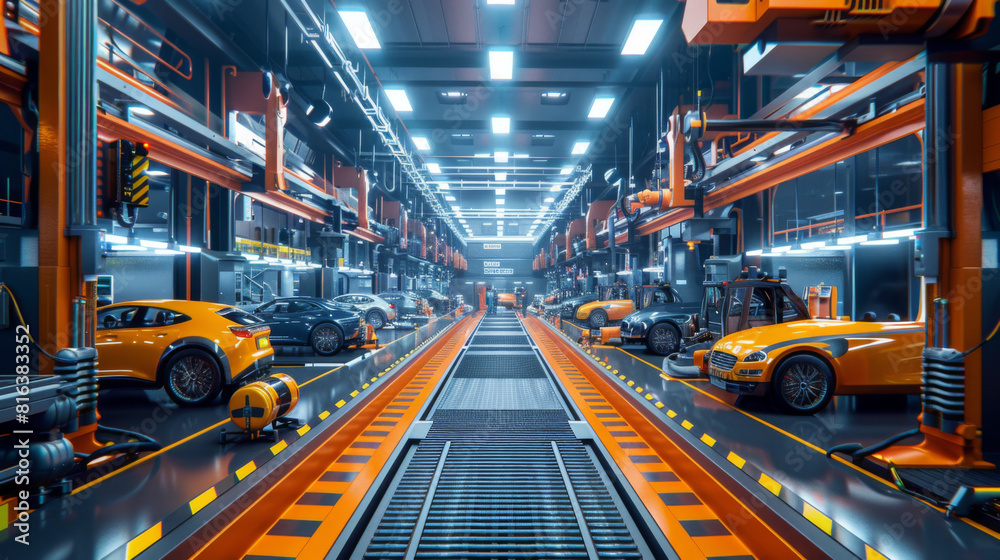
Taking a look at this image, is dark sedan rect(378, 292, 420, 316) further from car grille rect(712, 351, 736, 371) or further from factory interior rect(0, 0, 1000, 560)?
car grille rect(712, 351, 736, 371)

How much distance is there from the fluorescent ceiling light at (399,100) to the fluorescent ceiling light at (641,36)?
6.45 m

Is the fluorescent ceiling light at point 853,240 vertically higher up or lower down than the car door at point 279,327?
higher up

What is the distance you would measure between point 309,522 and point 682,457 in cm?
325

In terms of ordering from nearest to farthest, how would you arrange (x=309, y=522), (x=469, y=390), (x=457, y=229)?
1. (x=309, y=522)
2. (x=469, y=390)
3. (x=457, y=229)

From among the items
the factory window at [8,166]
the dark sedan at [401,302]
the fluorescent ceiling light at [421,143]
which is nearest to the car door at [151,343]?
the factory window at [8,166]

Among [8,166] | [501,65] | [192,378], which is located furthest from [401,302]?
[192,378]

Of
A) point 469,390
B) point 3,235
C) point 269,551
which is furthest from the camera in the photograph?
point 469,390

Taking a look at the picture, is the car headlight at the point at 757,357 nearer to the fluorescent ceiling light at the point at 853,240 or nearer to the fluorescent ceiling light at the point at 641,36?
the fluorescent ceiling light at the point at 853,240

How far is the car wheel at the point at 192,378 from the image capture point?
19.6ft

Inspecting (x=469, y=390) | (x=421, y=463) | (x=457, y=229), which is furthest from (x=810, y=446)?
(x=457, y=229)

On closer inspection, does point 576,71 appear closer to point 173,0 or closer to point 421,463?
point 173,0

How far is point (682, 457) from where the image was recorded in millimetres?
4535

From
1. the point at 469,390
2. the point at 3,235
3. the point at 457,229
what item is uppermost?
the point at 457,229

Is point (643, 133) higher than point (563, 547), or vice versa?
point (643, 133)
